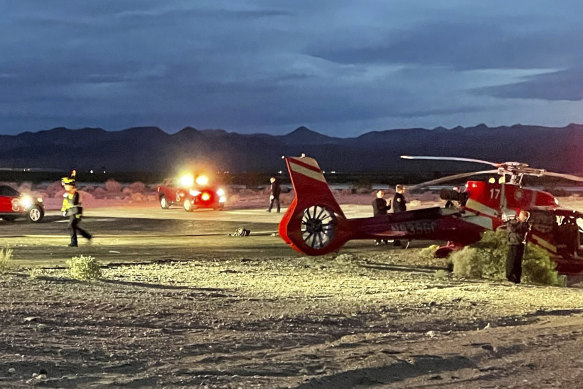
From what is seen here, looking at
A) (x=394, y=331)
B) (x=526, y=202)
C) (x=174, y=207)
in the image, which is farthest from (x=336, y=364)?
(x=174, y=207)

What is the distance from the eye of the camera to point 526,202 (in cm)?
1972

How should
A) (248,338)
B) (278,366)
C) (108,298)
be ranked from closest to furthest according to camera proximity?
(278,366) < (248,338) < (108,298)

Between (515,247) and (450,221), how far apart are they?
2.26m

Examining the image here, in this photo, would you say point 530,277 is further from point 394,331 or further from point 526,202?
point 394,331

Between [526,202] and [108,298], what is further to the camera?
[526,202]

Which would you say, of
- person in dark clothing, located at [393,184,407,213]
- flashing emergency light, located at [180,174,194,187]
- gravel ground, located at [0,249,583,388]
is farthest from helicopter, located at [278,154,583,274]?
flashing emergency light, located at [180,174,194,187]

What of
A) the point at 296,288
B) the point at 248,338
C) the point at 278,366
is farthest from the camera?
the point at 296,288

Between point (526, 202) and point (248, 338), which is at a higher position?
point (526, 202)

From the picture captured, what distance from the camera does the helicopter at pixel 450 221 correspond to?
63.0 ft

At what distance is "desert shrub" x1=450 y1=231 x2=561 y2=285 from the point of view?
1836 centimetres

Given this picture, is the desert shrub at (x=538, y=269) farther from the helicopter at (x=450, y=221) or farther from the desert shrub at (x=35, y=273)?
the desert shrub at (x=35, y=273)

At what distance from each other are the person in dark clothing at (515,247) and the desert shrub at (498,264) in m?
0.63

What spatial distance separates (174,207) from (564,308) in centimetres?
3589

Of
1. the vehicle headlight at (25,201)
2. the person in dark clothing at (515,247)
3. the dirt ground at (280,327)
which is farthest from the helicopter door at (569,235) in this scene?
the vehicle headlight at (25,201)
